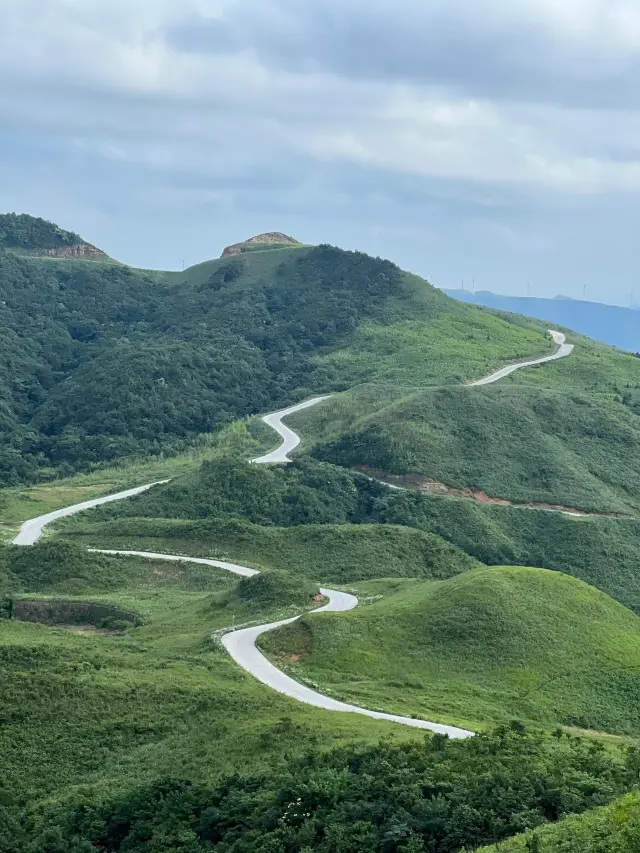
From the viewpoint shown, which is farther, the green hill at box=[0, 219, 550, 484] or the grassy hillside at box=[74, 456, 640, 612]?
the green hill at box=[0, 219, 550, 484]

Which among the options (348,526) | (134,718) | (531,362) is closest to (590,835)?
(134,718)

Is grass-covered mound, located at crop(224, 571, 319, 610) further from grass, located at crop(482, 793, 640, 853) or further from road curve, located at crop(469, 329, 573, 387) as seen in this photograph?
road curve, located at crop(469, 329, 573, 387)

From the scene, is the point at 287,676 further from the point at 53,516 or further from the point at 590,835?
the point at 53,516

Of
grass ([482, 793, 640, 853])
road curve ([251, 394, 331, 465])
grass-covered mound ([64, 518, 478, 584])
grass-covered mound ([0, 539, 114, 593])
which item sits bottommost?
grass-covered mound ([0, 539, 114, 593])

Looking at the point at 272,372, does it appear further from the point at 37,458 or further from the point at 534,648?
the point at 534,648

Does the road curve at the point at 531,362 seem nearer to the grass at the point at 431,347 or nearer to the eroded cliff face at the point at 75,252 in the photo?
the grass at the point at 431,347

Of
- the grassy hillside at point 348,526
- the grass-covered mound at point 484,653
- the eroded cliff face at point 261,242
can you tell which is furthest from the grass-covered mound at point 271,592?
the eroded cliff face at point 261,242

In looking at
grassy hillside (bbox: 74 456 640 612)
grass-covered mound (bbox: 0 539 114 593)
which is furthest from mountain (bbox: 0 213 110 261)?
grass-covered mound (bbox: 0 539 114 593)
